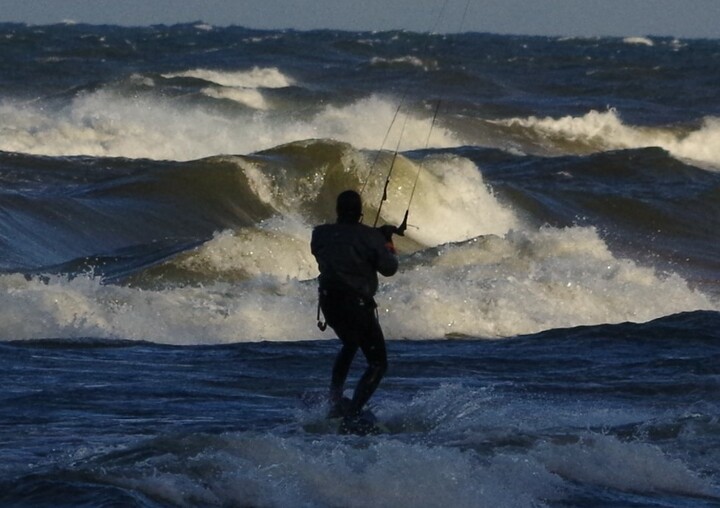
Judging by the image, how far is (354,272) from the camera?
9.09 m

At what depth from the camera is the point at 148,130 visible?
3138 centimetres

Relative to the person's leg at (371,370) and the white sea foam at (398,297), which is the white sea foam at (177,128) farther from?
the person's leg at (371,370)

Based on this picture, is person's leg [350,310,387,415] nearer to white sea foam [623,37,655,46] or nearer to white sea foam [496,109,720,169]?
white sea foam [496,109,720,169]

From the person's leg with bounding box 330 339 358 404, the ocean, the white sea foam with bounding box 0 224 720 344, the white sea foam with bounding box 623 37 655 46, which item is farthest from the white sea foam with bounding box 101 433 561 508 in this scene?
the white sea foam with bounding box 623 37 655 46

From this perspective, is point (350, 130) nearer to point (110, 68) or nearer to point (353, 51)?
point (110, 68)

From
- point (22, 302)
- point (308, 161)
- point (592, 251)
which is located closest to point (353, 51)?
point (308, 161)

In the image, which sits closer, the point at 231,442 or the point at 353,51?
the point at 231,442

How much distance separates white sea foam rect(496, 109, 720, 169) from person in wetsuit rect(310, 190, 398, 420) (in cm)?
2766

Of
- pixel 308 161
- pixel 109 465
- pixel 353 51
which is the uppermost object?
pixel 353 51

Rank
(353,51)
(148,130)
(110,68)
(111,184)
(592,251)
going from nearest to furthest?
(592,251) → (111,184) → (148,130) → (110,68) → (353,51)

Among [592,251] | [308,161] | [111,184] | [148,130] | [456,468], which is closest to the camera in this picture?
[456,468]

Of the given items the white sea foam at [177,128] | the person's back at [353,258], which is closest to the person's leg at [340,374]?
the person's back at [353,258]

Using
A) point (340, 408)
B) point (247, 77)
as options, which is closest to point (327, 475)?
point (340, 408)

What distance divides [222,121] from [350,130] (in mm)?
2898
